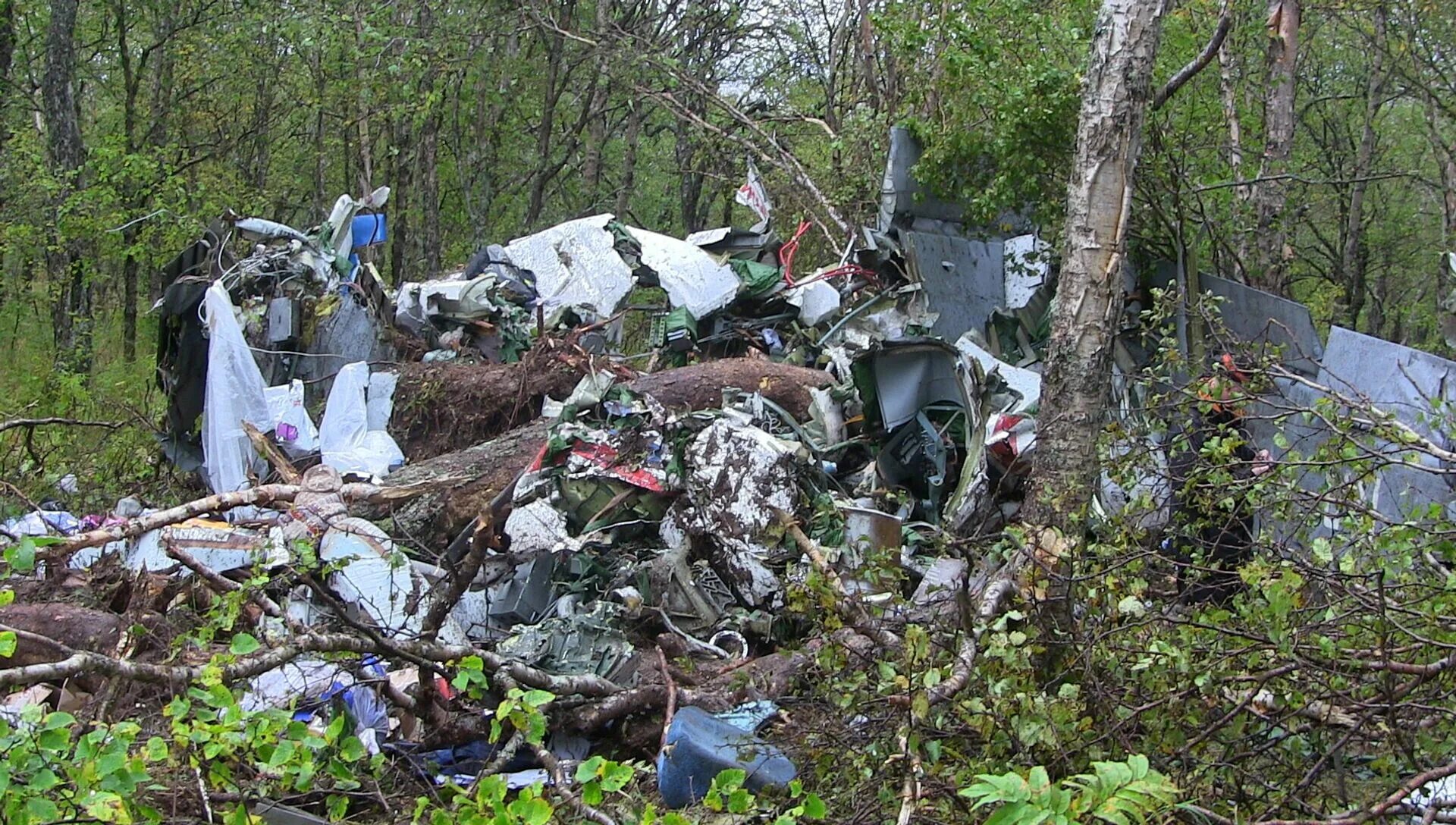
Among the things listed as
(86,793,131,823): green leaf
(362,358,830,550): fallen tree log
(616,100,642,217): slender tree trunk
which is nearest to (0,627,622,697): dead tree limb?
(86,793,131,823): green leaf

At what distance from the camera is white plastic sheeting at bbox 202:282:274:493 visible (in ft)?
25.8

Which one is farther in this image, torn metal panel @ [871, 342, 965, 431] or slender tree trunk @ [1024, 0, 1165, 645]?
torn metal panel @ [871, 342, 965, 431]

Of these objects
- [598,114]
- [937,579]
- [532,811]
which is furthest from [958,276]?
[598,114]

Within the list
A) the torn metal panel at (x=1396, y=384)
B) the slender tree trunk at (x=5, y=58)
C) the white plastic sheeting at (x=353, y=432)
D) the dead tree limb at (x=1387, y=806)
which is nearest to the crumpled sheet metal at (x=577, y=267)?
the white plastic sheeting at (x=353, y=432)

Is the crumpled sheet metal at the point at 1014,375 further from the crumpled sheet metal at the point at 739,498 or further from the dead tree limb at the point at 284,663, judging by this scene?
the dead tree limb at the point at 284,663

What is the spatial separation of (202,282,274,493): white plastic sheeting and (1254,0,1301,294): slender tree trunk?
23.2 feet

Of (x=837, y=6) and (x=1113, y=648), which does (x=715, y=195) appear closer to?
(x=837, y=6)

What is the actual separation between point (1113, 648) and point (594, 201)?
14847mm

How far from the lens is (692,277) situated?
33.8 ft

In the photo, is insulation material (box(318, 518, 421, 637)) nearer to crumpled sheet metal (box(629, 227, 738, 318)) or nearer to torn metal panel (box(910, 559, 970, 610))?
torn metal panel (box(910, 559, 970, 610))

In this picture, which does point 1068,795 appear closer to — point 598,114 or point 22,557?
point 22,557

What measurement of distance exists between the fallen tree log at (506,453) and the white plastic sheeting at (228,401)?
1.07m

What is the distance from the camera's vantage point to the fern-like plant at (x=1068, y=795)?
75.8 inches

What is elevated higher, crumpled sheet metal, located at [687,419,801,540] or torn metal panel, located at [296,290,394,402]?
torn metal panel, located at [296,290,394,402]
